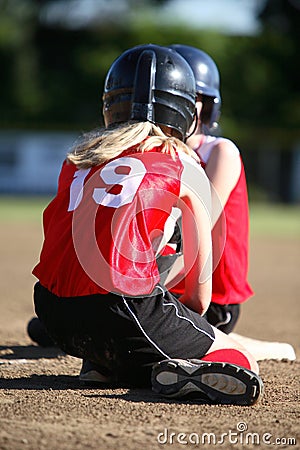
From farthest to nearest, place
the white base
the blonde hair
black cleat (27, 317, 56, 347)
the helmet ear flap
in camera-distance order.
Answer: black cleat (27, 317, 56, 347) → the white base → the helmet ear flap → the blonde hair

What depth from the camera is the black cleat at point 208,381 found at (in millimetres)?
3256

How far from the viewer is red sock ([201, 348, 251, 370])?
350 cm

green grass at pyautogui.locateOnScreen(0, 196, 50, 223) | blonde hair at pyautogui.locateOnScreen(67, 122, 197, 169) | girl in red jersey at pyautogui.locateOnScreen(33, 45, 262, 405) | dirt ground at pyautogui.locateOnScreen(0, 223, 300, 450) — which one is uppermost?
blonde hair at pyautogui.locateOnScreen(67, 122, 197, 169)

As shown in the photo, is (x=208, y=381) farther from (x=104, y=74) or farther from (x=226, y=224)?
(x=104, y=74)

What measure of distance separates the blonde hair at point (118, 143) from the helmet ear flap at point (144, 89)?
141 mm

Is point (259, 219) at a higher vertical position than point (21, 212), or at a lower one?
higher

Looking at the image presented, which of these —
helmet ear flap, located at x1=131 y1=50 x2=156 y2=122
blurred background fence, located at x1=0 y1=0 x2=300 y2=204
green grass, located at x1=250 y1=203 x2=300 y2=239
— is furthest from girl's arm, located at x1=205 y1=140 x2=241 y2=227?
blurred background fence, located at x1=0 y1=0 x2=300 y2=204

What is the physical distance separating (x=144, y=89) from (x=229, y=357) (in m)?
1.32

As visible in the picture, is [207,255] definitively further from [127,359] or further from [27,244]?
[27,244]

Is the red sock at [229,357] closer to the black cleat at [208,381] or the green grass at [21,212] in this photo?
the black cleat at [208,381]

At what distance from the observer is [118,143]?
341 centimetres

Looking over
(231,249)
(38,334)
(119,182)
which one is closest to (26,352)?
(38,334)

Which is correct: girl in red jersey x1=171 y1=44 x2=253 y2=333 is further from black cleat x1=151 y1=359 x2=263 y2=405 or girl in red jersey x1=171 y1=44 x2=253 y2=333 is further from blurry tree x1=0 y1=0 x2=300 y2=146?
blurry tree x1=0 y1=0 x2=300 y2=146

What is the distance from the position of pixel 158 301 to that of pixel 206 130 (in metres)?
1.85
